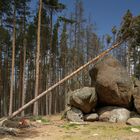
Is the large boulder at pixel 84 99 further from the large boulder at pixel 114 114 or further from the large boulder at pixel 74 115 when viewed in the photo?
the large boulder at pixel 114 114

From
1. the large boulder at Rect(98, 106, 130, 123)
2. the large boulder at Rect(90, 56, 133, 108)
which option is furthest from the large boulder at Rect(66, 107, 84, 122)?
the large boulder at Rect(90, 56, 133, 108)

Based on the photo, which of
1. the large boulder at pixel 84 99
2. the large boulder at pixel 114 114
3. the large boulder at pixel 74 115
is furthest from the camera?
the large boulder at pixel 84 99

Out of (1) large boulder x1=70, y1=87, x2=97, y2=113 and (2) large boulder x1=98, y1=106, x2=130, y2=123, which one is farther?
(1) large boulder x1=70, y1=87, x2=97, y2=113

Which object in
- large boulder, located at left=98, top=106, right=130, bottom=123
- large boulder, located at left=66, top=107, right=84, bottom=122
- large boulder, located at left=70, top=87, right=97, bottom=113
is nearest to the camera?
large boulder, located at left=98, top=106, right=130, bottom=123

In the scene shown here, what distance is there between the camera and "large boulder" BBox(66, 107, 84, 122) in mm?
13842

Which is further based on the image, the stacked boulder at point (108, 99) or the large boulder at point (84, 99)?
the large boulder at point (84, 99)

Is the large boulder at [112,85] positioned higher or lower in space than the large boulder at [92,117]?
higher

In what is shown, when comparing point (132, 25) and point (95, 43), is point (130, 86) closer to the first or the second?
point (132, 25)

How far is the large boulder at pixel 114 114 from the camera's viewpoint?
534 inches

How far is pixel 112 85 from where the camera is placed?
14125 millimetres

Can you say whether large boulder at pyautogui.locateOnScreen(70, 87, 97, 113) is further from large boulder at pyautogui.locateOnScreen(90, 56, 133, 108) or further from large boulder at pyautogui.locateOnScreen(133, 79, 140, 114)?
large boulder at pyautogui.locateOnScreen(133, 79, 140, 114)

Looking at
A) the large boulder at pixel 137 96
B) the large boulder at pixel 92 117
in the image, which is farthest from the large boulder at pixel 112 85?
the large boulder at pixel 92 117

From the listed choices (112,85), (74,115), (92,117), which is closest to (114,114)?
(92,117)

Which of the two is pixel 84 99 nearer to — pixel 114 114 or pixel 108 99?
pixel 108 99
